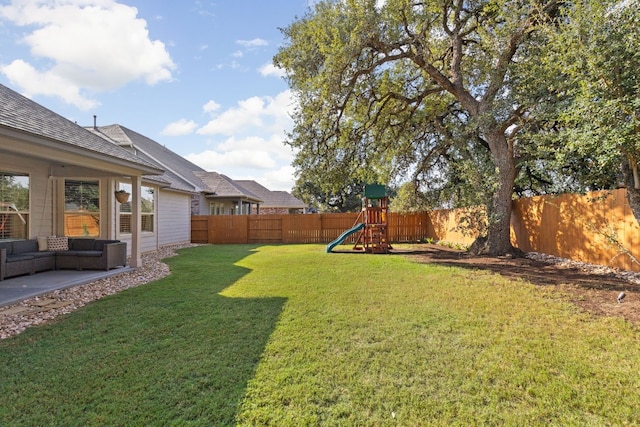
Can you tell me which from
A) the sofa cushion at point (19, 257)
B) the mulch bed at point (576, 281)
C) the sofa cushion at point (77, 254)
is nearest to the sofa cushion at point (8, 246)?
the sofa cushion at point (19, 257)

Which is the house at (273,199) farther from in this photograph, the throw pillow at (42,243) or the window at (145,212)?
the throw pillow at (42,243)

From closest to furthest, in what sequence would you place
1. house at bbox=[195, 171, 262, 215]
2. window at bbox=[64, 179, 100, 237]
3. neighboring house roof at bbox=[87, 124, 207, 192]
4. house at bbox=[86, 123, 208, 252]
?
window at bbox=[64, 179, 100, 237], house at bbox=[86, 123, 208, 252], neighboring house roof at bbox=[87, 124, 207, 192], house at bbox=[195, 171, 262, 215]

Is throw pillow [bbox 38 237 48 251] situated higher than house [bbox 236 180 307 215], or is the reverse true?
house [bbox 236 180 307 215]

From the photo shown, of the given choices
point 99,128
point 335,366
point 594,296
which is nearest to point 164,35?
point 99,128

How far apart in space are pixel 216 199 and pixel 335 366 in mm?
18843

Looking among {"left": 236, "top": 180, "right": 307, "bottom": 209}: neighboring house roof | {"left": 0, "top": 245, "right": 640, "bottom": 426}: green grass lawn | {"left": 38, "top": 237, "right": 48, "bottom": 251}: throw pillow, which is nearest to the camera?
{"left": 0, "top": 245, "right": 640, "bottom": 426}: green grass lawn

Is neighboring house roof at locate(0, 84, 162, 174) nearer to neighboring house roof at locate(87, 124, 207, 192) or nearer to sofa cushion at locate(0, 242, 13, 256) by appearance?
sofa cushion at locate(0, 242, 13, 256)

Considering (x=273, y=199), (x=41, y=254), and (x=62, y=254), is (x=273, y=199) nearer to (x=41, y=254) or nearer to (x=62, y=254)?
(x=62, y=254)

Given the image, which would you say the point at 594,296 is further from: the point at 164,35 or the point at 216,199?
the point at 216,199

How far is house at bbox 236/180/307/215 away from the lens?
1212 inches

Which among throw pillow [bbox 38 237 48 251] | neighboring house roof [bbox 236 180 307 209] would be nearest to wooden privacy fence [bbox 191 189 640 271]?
throw pillow [bbox 38 237 48 251]

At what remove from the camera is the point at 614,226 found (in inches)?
287

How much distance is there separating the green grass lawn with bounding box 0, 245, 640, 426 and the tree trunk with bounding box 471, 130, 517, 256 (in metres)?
5.01

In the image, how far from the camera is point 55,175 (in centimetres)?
814
